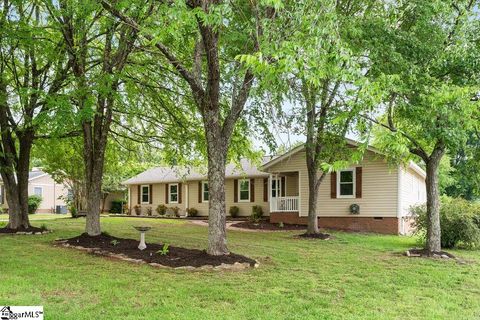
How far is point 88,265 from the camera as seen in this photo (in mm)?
8984

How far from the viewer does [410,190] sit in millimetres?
21141

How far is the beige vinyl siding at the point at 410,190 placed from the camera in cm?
1918

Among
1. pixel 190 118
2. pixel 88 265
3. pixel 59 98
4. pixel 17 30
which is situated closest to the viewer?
pixel 88 265

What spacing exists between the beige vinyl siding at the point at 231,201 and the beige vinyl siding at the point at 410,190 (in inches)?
297

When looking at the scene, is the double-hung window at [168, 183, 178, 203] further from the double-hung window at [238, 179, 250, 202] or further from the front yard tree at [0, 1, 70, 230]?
the front yard tree at [0, 1, 70, 230]

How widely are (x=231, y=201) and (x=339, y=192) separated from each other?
8.23 m

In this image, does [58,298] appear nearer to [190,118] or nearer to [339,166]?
[339,166]

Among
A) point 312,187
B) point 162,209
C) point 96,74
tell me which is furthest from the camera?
point 162,209

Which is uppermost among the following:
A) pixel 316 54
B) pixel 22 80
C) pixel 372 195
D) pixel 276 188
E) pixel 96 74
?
pixel 22 80

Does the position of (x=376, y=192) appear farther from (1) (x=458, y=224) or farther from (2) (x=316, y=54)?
(2) (x=316, y=54)

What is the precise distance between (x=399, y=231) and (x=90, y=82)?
13760mm

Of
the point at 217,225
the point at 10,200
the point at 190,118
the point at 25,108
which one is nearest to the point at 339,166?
the point at 217,225

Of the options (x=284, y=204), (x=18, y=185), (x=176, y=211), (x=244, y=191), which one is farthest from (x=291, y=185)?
(x=18, y=185)

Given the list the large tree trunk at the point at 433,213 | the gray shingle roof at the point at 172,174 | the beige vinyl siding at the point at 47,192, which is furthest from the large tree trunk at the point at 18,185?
the beige vinyl siding at the point at 47,192
